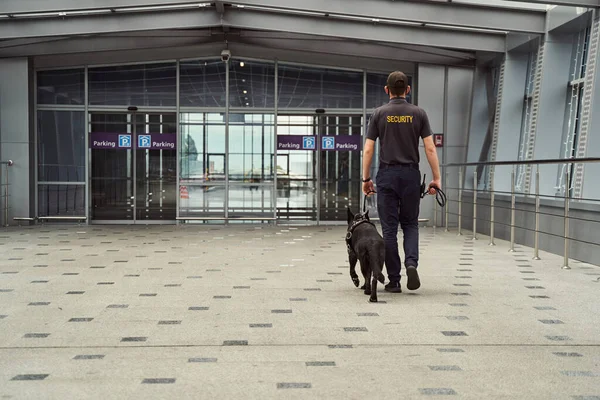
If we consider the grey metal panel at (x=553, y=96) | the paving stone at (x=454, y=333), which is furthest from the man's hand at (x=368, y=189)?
the grey metal panel at (x=553, y=96)

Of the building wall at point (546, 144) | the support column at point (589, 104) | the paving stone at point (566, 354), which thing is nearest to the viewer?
the paving stone at point (566, 354)

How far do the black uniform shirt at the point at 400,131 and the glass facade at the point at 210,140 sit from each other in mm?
10185

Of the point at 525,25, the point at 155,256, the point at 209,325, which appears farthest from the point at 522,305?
the point at 525,25

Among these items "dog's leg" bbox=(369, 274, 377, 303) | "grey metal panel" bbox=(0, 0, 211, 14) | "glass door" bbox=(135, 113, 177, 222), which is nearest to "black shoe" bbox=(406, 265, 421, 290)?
"dog's leg" bbox=(369, 274, 377, 303)

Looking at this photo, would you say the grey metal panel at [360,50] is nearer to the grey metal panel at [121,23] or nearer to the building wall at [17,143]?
the grey metal panel at [121,23]

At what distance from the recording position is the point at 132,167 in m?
16.6

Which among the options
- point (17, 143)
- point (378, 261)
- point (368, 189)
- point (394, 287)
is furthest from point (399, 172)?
point (17, 143)

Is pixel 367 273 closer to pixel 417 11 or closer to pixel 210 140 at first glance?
pixel 417 11

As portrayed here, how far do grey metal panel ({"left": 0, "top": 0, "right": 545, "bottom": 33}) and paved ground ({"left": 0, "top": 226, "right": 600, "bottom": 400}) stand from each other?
4.88m

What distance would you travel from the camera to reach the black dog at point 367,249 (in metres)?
5.95

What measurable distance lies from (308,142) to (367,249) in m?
10.8

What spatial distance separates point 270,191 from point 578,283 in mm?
A: 9928

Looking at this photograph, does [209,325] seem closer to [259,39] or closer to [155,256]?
[155,256]

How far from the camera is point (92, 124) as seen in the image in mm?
16469
